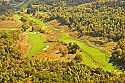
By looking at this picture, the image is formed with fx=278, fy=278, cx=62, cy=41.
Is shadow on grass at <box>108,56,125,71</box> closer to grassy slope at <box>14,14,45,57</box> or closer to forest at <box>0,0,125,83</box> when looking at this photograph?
forest at <box>0,0,125,83</box>

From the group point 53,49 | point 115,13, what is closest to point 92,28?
point 115,13

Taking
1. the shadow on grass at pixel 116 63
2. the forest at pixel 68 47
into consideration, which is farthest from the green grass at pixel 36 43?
the shadow on grass at pixel 116 63

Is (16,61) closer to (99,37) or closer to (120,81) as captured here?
(120,81)

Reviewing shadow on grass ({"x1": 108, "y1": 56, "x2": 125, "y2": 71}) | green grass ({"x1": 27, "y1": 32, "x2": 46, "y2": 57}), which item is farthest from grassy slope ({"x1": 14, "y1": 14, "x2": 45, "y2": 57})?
shadow on grass ({"x1": 108, "y1": 56, "x2": 125, "y2": 71})

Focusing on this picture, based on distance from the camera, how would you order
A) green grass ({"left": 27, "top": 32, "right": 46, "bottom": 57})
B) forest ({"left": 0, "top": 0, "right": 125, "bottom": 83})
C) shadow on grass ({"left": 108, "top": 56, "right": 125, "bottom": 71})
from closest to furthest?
forest ({"left": 0, "top": 0, "right": 125, "bottom": 83}) → shadow on grass ({"left": 108, "top": 56, "right": 125, "bottom": 71}) → green grass ({"left": 27, "top": 32, "right": 46, "bottom": 57})

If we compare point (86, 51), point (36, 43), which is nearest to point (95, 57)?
point (86, 51)

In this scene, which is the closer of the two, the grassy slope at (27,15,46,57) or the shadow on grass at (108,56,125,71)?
the shadow on grass at (108,56,125,71)

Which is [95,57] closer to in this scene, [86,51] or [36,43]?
[86,51]
